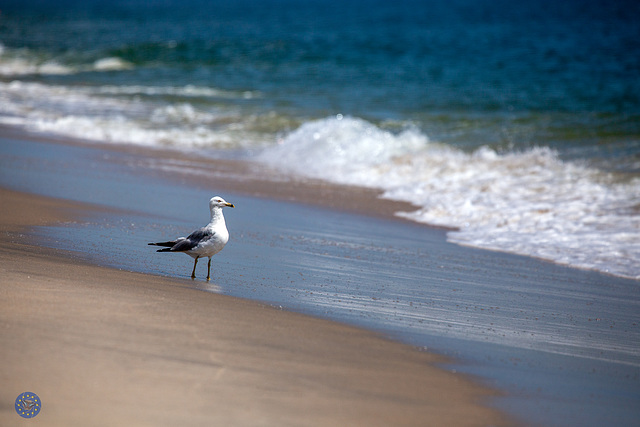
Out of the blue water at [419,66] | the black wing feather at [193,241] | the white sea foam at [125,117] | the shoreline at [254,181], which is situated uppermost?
the blue water at [419,66]

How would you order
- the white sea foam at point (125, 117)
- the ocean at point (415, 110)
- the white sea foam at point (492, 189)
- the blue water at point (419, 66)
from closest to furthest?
the white sea foam at point (492, 189), the ocean at point (415, 110), the white sea foam at point (125, 117), the blue water at point (419, 66)

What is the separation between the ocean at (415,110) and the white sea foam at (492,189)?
3 cm

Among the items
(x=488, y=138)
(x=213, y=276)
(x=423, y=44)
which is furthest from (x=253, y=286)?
(x=423, y=44)

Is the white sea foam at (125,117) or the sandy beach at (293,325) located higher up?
the white sea foam at (125,117)

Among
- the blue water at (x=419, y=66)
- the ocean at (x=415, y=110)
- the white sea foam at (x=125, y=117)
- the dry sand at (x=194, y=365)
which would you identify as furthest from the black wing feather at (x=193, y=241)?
the white sea foam at (x=125, y=117)

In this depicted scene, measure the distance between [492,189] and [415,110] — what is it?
22.2ft

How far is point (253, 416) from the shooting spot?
280 cm

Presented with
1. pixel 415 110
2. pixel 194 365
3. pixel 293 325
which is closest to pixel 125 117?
pixel 415 110

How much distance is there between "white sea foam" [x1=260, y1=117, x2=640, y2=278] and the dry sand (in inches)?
138

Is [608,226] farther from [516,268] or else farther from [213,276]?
[213,276]

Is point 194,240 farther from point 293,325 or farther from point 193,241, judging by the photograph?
point 293,325

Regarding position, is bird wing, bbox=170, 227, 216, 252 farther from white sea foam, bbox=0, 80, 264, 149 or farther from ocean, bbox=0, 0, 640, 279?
white sea foam, bbox=0, 80, 264, 149

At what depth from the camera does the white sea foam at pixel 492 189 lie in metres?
7.00

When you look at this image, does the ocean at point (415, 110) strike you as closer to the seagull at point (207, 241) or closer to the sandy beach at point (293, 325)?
the sandy beach at point (293, 325)
